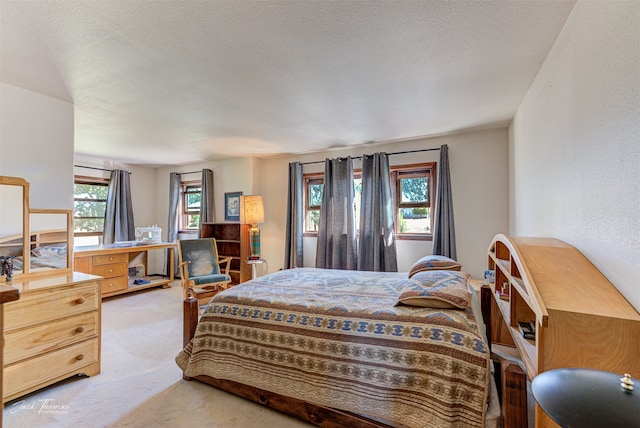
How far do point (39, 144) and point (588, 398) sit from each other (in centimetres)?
374

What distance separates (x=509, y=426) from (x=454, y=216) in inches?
117

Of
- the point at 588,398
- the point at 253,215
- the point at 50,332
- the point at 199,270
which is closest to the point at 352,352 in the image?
the point at 588,398

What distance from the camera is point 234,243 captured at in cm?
534

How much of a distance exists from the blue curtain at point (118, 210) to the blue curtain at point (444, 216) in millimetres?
5716

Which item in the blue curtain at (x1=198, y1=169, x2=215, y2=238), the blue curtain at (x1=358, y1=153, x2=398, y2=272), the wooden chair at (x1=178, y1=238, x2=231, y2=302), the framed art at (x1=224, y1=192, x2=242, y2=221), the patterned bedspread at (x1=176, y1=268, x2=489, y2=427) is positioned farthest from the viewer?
the blue curtain at (x1=198, y1=169, x2=215, y2=238)

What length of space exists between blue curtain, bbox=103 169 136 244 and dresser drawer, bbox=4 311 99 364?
383cm

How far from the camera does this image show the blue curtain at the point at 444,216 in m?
3.60

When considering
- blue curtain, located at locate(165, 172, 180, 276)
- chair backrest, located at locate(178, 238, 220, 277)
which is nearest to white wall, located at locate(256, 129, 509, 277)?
chair backrest, located at locate(178, 238, 220, 277)

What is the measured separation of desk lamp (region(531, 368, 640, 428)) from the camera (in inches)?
22.3

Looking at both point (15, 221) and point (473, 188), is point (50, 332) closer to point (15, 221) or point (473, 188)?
point (15, 221)

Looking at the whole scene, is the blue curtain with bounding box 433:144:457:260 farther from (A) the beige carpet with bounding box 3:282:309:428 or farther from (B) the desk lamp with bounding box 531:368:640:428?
(B) the desk lamp with bounding box 531:368:640:428

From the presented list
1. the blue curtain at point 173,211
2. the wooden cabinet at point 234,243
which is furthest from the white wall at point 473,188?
the blue curtain at point 173,211

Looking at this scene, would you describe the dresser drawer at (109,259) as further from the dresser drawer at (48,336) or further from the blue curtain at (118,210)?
the dresser drawer at (48,336)

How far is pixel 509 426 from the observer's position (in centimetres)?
110
